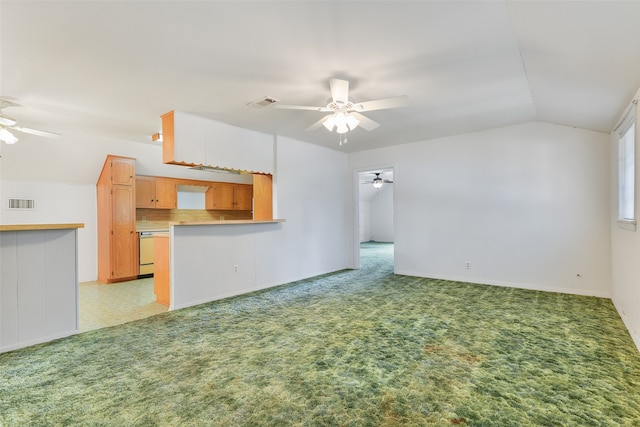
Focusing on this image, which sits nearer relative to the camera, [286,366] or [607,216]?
[286,366]

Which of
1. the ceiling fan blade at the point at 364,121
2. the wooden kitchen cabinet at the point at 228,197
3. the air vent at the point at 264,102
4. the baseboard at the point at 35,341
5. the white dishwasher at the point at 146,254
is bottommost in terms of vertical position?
the baseboard at the point at 35,341

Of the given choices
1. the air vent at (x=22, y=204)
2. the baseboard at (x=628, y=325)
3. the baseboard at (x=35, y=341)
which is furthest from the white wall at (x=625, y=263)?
the air vent at (x=22, y=204)

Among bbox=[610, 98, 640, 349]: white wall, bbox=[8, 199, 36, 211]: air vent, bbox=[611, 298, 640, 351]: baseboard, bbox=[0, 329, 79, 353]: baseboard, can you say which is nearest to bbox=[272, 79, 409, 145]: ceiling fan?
bbox=[610, 98, 640, 349]: white wall

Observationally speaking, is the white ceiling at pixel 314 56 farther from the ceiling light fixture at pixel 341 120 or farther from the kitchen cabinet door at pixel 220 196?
the kitchen cabinet door at pixel 220 196

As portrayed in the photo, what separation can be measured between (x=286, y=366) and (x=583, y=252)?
14.8 ft

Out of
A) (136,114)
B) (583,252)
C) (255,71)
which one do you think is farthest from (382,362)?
(136,114)

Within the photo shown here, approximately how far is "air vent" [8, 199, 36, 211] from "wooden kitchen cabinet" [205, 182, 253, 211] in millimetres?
3029

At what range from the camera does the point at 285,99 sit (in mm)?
3543

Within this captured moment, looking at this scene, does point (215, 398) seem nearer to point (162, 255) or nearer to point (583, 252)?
point (162, 255)

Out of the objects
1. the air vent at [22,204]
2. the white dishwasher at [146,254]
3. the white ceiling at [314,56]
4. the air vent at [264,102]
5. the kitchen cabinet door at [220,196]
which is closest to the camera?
the white ceiling at [314,56]

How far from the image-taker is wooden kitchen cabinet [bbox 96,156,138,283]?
5.52 m

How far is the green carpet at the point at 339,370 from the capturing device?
71.7 inches

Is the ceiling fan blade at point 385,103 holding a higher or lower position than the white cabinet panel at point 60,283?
higher

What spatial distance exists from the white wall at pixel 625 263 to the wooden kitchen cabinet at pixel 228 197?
6952 millimetres
